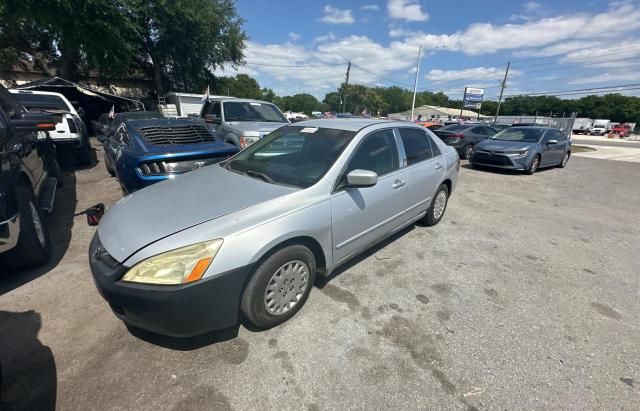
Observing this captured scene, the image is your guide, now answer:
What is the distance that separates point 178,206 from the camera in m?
2.22

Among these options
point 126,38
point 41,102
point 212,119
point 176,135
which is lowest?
point 176,135

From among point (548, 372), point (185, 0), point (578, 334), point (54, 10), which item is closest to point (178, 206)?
Answer: point (548, 372)

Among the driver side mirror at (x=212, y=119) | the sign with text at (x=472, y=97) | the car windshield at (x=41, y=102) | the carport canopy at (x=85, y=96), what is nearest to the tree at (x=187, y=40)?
the carport canopy at (x=85, y=96)

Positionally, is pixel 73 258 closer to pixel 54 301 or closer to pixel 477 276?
pixel 54 301

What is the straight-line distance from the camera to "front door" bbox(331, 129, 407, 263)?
2.57 meters

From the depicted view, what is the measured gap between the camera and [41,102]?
7367mm

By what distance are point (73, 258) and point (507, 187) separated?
873cm

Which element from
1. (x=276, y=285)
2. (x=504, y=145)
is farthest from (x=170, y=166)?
(x=504, y=145)

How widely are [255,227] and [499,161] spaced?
30.3 ft

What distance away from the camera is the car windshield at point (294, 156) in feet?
8.54

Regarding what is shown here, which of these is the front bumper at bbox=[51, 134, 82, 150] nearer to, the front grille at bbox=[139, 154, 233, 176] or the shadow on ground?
the front grille at bbox=[139, 154, 233, 176]

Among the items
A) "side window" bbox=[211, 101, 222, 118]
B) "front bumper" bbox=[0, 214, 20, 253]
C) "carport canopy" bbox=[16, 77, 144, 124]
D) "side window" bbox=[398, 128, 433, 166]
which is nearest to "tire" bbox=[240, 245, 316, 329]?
"side window" bbox=[398, 128, 433, 166]

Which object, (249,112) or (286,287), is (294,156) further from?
(249,112)

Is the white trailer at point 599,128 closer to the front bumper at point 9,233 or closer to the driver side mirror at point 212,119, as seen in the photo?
the driver side mirror at point 212,119
